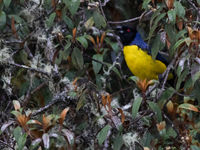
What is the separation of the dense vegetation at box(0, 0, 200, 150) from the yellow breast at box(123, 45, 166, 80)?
218 mm

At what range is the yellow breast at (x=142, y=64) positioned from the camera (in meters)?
4.58

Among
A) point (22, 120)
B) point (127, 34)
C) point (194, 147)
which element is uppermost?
point (22, 120)

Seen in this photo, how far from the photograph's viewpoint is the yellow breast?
15.0ft

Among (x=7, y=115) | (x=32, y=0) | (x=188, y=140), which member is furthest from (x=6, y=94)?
(x=188, y=140)

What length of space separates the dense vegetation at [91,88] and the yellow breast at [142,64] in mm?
218

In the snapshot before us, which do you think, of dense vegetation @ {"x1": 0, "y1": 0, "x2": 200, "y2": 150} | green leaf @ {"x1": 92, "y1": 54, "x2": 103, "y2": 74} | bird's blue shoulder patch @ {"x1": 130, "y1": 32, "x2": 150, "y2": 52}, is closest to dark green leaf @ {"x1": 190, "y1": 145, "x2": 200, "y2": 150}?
dense vegetation @ {"x1": 0, "y1": 0, "x2": 200, "y2": 150}

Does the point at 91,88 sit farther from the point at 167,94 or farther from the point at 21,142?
the point at 21,142

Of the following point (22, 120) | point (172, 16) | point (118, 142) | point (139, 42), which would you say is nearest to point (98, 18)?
point (172, 16)

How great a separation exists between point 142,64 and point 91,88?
1.46 metres

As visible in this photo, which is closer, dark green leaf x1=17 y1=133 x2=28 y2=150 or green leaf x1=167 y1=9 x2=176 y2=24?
dark green leaf x1=17 y1=133 x2=28 y2=150

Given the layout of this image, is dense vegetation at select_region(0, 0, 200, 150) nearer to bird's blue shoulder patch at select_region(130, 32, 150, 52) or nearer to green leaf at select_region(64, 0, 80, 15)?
green leaf at select_region(64, 0, 80, 15)

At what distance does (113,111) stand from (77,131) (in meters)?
0.78

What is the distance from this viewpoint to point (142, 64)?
15.0ft

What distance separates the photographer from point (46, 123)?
102 inches
